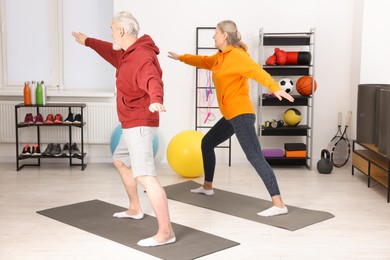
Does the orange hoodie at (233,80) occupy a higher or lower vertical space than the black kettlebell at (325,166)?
higher

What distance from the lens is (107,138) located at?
6551mm

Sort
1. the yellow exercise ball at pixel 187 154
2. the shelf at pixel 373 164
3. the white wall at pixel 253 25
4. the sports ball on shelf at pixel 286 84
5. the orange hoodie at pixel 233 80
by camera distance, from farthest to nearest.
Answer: the white wall at pixel 253 25 → the sports ball on shelf at pixel 286 84 → the yellow exercise ball at pixel 187 154 → the shelf at pixel 373 164 → the orange hoodie at pixel 233 80

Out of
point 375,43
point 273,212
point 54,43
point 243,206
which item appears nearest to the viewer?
point 273,212

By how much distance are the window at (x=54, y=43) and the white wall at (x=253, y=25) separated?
1.46 ft

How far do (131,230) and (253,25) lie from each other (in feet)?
10.7

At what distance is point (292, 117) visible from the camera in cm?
628

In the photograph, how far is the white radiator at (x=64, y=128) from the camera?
21.3 ft

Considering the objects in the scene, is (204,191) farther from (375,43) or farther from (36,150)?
(375,43)

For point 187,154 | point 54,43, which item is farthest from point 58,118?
point 187,154

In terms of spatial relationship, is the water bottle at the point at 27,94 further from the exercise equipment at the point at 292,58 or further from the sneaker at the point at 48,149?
the exercise equipment at the point at 292,58

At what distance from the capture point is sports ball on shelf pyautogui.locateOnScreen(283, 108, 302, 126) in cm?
628

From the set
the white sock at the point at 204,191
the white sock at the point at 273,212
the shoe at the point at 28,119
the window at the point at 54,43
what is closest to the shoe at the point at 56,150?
the shoe at the point at 28,119

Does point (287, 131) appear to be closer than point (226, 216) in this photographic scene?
No

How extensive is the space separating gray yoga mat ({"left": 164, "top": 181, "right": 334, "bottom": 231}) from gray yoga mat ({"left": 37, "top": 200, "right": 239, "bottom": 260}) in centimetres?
54
